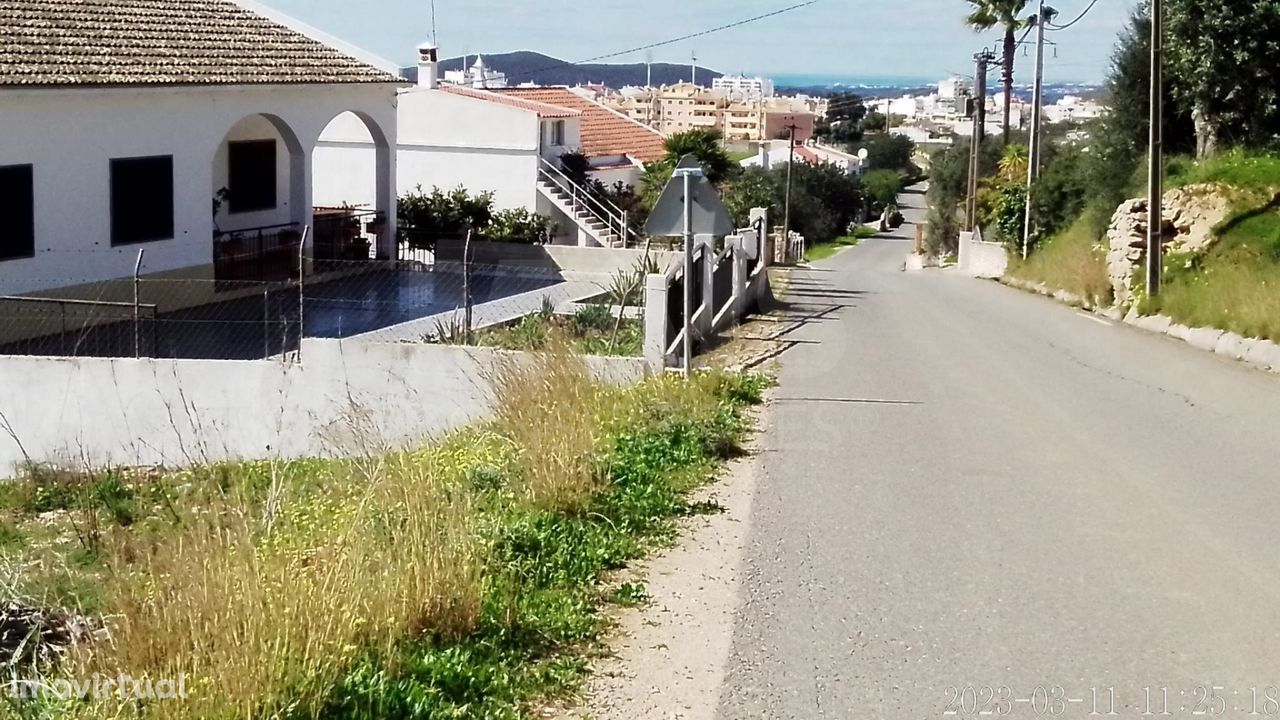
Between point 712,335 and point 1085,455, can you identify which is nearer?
point 1085,455

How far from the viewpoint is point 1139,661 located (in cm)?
707

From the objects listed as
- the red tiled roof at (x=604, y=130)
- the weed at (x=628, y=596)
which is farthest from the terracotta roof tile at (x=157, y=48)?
the red tiled roof at (x=604, y=130)

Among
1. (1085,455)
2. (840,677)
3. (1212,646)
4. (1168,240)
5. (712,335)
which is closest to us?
(840,677)

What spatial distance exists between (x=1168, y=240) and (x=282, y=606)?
24.8 meters

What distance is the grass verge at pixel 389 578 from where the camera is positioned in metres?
5.94

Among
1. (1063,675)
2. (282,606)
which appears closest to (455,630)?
(282,606)

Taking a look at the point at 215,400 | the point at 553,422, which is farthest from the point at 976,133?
the point at 553,422

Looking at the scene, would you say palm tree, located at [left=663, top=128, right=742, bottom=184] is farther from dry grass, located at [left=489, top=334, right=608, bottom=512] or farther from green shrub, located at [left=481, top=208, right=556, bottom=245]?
dry grass, located at [left=489, top=334, right=608, bottom=512]

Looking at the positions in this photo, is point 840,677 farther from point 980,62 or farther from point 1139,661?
point 980,62

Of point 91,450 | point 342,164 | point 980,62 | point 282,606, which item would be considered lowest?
point 91,450

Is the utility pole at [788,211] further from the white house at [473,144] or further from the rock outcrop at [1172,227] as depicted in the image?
the rock outcrop at [1172,227]

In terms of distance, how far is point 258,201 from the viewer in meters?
28.8

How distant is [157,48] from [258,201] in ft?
15.9

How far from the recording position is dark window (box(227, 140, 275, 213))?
28000 mm
